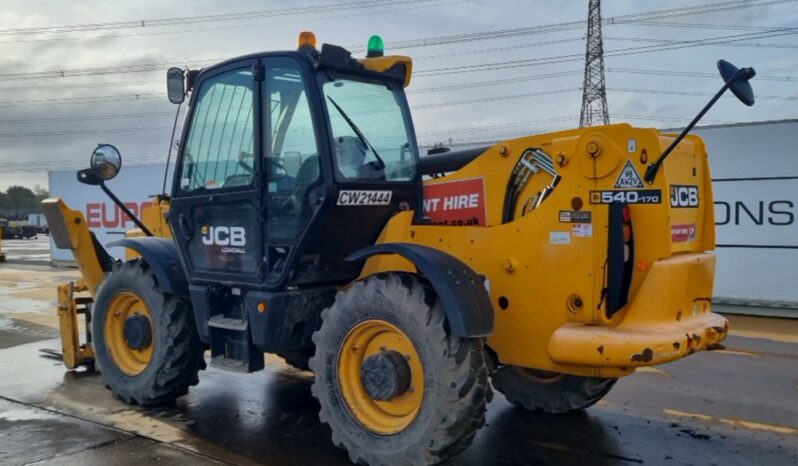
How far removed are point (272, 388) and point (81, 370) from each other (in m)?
2.15

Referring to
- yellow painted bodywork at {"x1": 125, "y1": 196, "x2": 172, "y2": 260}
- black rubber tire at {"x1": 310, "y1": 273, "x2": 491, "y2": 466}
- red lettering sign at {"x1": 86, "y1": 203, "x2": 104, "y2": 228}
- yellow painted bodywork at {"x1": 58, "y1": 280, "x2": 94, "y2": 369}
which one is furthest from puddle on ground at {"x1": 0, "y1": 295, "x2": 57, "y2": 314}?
black rubber tire at {"x1": 310, "y1": 273, "x2": 491, "y2": 466}

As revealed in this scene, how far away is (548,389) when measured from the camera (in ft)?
18.3

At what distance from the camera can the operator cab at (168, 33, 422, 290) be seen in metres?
4.73

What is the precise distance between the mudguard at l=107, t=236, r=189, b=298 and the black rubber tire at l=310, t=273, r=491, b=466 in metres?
1.76

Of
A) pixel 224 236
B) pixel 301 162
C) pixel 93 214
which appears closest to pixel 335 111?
pixel 301 162

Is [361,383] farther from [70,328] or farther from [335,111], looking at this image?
[70,328]

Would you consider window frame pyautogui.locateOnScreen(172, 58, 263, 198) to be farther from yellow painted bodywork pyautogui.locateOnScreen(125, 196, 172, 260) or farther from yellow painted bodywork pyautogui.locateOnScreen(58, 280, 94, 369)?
yellow painted bodywork pyautogui.locateOnScreen(58, 280, 94, 369)

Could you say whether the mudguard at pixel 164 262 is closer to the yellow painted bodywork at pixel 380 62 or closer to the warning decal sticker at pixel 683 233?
the yellow painted bodywork at pixel 380 62

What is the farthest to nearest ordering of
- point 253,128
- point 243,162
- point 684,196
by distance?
point 243,162, point 253,128, point 684,196

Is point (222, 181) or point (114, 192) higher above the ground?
point (114, 192)

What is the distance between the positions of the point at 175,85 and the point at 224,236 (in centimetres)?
124

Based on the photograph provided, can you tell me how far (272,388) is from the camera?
6.57 meters

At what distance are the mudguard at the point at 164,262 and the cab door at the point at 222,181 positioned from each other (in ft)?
0.56

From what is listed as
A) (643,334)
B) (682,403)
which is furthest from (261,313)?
(682,403)
